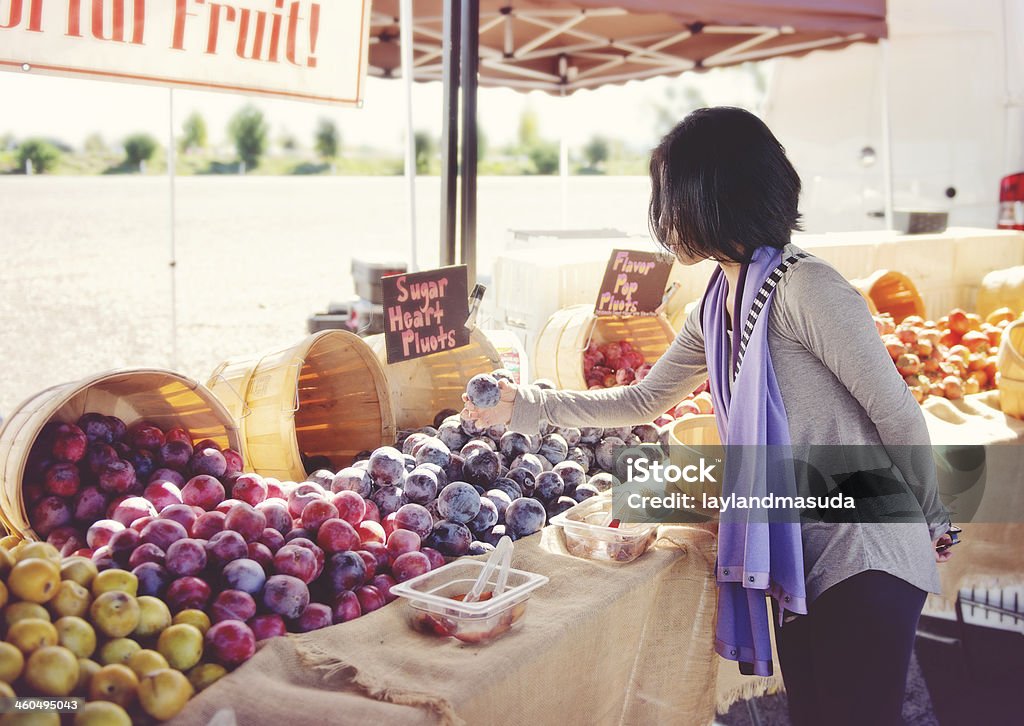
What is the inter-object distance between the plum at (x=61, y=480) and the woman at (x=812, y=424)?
3.80 feet

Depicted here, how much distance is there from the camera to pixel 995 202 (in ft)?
15.7

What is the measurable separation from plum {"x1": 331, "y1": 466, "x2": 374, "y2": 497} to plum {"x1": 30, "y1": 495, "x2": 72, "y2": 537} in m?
0.49

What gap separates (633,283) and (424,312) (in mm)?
945

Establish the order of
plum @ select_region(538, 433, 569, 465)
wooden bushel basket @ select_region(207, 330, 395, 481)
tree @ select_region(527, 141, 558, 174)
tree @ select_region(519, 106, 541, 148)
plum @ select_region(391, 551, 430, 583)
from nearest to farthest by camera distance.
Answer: plum @ select_region(391, 551, 430, 583) < wooden bushel basket @ select_region(207, 330, 395, 481) < plum @ select_region(538, 433, 569, 465) < tree @ select_region(527, 141, 558, 174) < tree @ select_region(519, 106, 541, 148)

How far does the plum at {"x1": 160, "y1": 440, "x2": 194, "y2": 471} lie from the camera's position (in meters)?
1.73

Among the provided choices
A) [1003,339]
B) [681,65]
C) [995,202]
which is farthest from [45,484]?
[681,65]

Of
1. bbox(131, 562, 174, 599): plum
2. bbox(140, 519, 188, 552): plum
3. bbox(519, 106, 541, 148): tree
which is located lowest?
bbox(131, 562, 174, 599): plum

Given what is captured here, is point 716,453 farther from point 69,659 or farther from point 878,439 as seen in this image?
point 69,659

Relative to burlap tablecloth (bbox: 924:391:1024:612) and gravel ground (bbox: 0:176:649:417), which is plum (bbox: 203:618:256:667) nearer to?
gravel ground (bbox: 0:176:649:417)

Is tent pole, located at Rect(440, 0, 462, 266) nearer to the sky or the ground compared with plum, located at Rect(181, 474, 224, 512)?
nearer to the sky

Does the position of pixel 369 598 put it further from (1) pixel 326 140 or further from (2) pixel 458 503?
(1) pixel 326 140

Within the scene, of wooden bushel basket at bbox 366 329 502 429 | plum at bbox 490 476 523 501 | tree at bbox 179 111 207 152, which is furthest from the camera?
tree at bbox 179 111 207 152

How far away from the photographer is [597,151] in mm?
49406

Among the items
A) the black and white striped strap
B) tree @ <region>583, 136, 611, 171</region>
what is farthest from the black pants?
tree @ <region>583, 136, 611, 171</region>
